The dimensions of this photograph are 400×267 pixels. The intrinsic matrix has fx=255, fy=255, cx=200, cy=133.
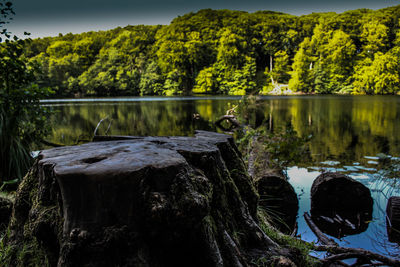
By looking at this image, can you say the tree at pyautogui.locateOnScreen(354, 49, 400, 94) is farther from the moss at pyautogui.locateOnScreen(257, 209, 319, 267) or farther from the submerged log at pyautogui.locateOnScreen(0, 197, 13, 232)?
the submerged log at pyautogui.locateOnScreen(0, 197, 13, 232)

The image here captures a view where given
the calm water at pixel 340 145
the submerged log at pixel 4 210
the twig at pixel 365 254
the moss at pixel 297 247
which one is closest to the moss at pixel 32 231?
the submerged log at pixel 4 210

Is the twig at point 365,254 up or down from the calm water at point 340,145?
up

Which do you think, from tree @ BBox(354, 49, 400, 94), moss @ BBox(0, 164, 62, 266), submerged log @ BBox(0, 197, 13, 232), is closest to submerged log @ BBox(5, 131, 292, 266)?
moss @ BBox(0, 164, 62, 266)

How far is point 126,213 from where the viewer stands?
4.78 feet

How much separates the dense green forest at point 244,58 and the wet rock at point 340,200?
47.5m

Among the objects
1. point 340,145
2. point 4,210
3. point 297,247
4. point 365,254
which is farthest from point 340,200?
point 340,145

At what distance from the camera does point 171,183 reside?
1542mm

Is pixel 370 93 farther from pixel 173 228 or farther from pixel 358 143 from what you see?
pixel 173 228

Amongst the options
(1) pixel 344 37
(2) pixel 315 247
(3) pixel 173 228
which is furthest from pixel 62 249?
(1) pixel 344 37

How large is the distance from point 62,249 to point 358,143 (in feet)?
38.6

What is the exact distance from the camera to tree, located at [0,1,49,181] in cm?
422

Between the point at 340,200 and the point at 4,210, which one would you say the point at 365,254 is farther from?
the point at 4,210

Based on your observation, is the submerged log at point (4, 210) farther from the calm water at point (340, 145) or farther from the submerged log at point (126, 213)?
the calm water at point (340, 145)

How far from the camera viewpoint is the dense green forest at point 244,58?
1948 inches
